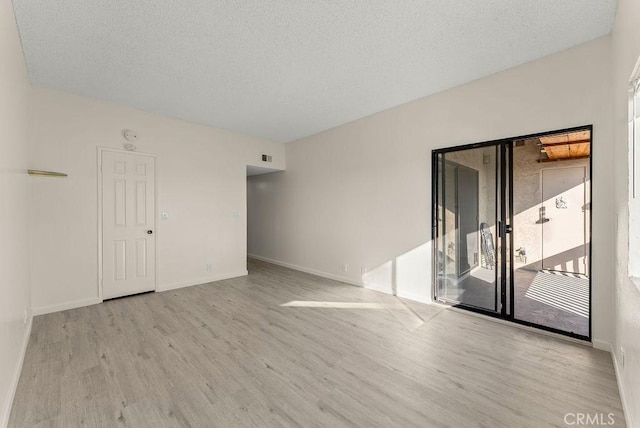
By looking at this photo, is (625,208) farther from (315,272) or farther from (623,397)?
(315,272)

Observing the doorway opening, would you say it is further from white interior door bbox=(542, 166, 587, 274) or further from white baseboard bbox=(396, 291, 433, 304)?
white baseboard bbox=(396, 291, 433, 304)

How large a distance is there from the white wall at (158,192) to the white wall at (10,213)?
1.15 metres

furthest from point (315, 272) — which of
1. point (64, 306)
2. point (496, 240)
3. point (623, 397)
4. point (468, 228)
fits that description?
point (623, 397)

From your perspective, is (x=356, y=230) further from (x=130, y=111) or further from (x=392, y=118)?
(x=130, y=111)

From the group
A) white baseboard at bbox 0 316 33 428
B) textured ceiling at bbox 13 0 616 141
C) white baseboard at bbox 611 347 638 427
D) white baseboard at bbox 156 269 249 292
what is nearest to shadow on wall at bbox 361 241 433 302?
white baseboard at bbox 611 347 638 427

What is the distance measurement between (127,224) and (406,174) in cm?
431

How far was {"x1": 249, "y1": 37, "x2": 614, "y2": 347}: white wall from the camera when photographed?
246 centimetres

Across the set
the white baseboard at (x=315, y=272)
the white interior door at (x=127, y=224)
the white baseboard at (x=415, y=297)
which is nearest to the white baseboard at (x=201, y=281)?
the white interior door at (x=127, y=224)

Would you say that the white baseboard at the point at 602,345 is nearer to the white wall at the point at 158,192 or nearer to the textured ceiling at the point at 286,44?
the textured ceiling at the point at 286,44

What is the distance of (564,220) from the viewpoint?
16.7 ft

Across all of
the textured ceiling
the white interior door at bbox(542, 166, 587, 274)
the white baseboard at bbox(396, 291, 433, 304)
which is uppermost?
the textured ceiling

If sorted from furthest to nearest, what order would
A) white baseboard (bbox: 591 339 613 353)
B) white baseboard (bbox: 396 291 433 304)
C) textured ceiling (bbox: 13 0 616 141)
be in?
white baseboard (bbox: 396 291 433 304), white baseboard (bbox: 591 339 613 353), textured ceiling (bbox: 13 0 616 141)

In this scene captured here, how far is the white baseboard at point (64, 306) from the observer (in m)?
3.30

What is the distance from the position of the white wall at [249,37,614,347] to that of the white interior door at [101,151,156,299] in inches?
108
